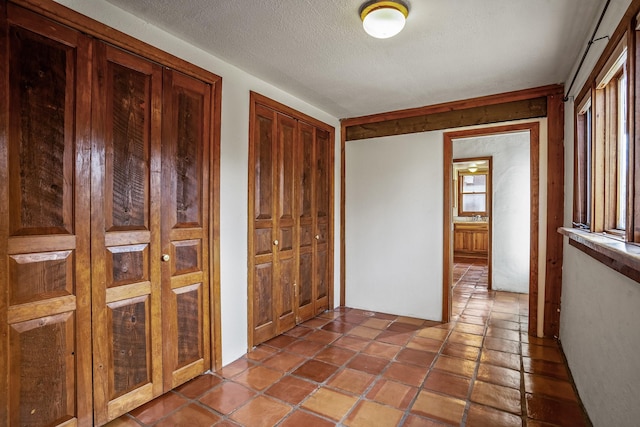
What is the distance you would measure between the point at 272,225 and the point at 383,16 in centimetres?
205

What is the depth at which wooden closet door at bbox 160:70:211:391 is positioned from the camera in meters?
2.27

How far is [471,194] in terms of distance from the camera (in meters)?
8.54

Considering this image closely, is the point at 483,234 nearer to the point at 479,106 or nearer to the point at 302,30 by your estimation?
the point at 479,106

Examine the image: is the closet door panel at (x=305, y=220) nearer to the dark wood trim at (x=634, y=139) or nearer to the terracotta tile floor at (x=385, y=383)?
the terracotta tile floor at (x=385, y=383)

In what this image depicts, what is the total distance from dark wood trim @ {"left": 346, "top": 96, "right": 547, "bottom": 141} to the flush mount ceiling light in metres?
2.01

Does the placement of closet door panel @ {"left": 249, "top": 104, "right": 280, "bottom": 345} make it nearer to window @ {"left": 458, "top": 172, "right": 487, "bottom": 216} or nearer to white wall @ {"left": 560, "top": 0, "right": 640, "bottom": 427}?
white wall @ {"left": 560, "top": 0, "right": 640, "bottom": 427}

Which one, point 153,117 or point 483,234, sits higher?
point 153,117

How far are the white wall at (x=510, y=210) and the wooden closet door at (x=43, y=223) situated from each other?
16.5 feet

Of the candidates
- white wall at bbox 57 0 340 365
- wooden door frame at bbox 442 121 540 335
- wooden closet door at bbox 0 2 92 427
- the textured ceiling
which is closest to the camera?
wooden closet door at bbox 0 2 92 427

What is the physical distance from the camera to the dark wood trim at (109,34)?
1.68 meters

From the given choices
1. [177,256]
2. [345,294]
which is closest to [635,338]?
[177,256]

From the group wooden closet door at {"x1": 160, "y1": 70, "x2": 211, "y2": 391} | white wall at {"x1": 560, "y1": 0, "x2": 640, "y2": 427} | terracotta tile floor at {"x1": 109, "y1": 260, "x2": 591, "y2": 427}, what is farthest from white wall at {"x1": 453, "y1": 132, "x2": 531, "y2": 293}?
wooden closet door at {"x1": 160, "y1": 70, "x2": 211, "y2": 391}

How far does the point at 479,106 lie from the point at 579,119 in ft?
→ 3.49

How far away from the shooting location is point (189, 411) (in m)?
2.07
